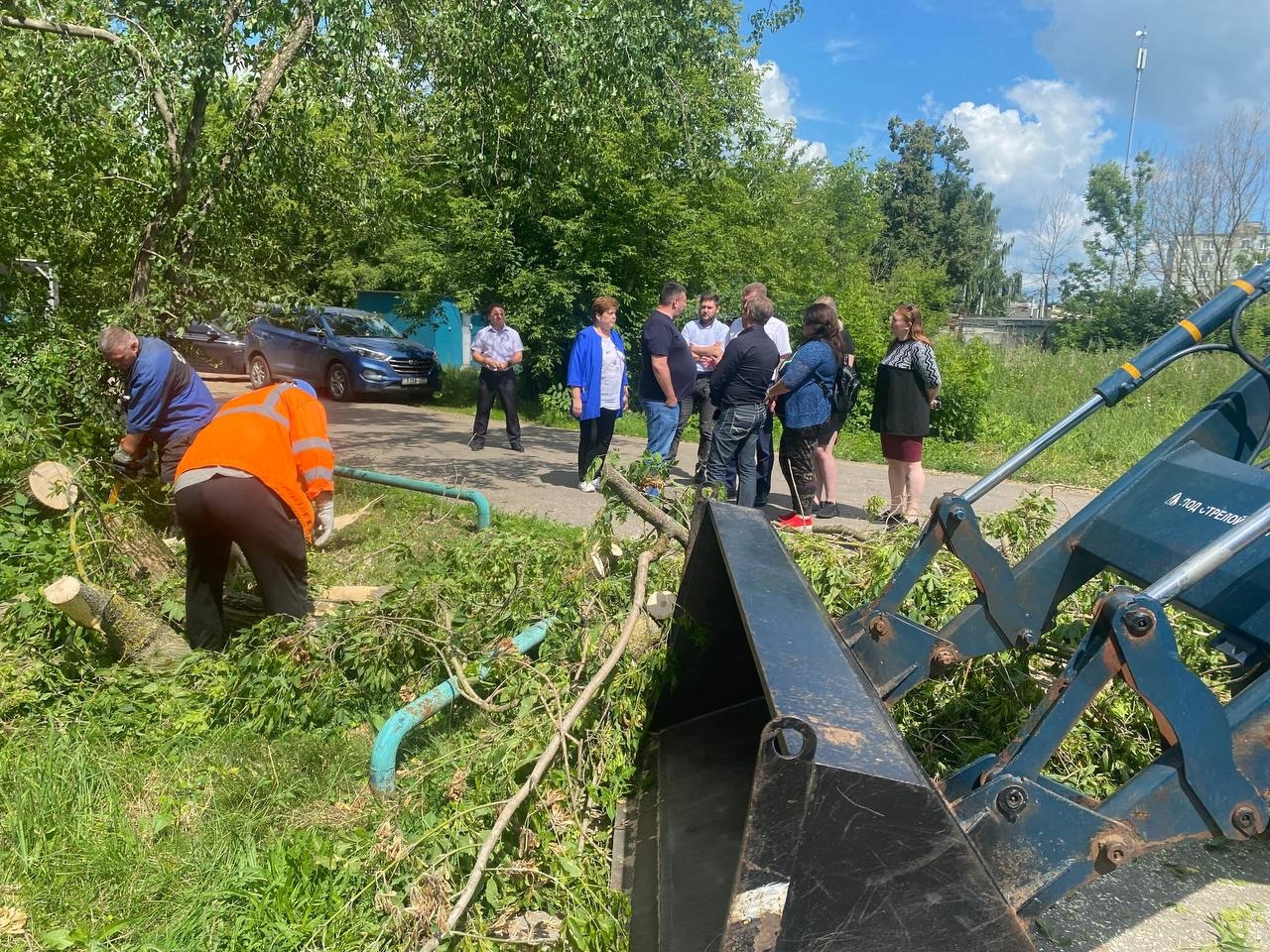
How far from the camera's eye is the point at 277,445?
4.53 metres

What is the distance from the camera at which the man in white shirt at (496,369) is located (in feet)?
36.3

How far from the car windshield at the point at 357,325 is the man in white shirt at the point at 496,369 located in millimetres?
6793

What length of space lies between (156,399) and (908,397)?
5290 millimetres

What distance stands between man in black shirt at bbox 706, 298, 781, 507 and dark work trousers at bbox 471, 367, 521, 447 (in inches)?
177

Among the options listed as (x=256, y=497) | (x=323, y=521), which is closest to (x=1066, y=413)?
(x=323, y=521)

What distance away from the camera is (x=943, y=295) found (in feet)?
91.2

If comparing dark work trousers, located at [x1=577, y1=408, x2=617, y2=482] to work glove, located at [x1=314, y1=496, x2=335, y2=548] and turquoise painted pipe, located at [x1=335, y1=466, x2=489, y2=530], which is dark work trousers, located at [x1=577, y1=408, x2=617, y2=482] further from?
work glove, located at [x1=314, y1=496, x2=335, y2=548]

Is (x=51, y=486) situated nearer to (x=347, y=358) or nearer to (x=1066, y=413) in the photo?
(x=347, y=358)

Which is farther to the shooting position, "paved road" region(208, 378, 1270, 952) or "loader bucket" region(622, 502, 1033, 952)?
"paved road" region(208, 378, 1270, 952)

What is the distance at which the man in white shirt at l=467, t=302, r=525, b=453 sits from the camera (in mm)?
11055

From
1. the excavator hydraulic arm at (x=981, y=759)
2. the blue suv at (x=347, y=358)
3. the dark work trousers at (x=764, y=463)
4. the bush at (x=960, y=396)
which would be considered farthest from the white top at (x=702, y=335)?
the blue suv at (x=347, y=358)

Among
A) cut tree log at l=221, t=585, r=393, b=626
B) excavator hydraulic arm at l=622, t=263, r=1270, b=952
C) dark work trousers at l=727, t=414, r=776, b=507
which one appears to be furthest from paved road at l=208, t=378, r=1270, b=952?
cut tree log at l=221, t=585, r=393, b=626

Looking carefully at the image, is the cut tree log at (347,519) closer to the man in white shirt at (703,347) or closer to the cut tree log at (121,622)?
the cut tree log at (121,622)

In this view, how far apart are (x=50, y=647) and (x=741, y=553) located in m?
3.53
